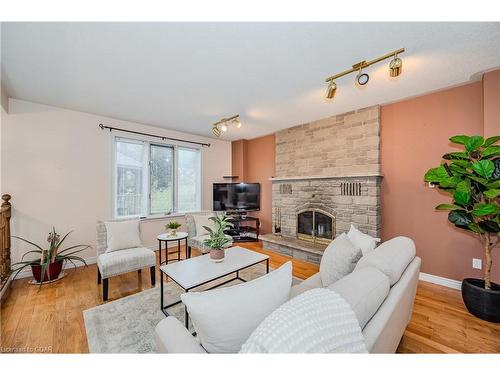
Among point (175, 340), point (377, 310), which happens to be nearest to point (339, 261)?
point (377, 310)

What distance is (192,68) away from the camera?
2113 millimetres

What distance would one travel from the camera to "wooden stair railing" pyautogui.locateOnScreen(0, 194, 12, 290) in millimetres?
2447

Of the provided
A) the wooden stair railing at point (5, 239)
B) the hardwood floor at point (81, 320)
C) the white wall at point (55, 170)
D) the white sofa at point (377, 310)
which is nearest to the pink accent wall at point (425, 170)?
the hardwood floor at point (81, 320)

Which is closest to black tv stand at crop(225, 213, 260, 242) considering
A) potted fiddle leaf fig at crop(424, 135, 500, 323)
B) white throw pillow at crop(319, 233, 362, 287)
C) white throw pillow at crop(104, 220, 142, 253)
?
white throw pillow at crop(104, 220, 142, 253)

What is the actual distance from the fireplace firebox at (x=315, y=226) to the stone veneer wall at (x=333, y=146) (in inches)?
29.5

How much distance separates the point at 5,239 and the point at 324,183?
184 inches

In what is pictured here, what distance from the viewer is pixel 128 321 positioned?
1891 millimetres

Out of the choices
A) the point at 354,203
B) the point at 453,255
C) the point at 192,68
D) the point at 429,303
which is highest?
the point at 192,68

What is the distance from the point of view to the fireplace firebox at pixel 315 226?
3.58 m

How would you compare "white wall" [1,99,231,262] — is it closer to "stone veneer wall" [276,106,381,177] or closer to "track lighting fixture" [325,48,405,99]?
"stone veneer wall" [276,106,381,177]
